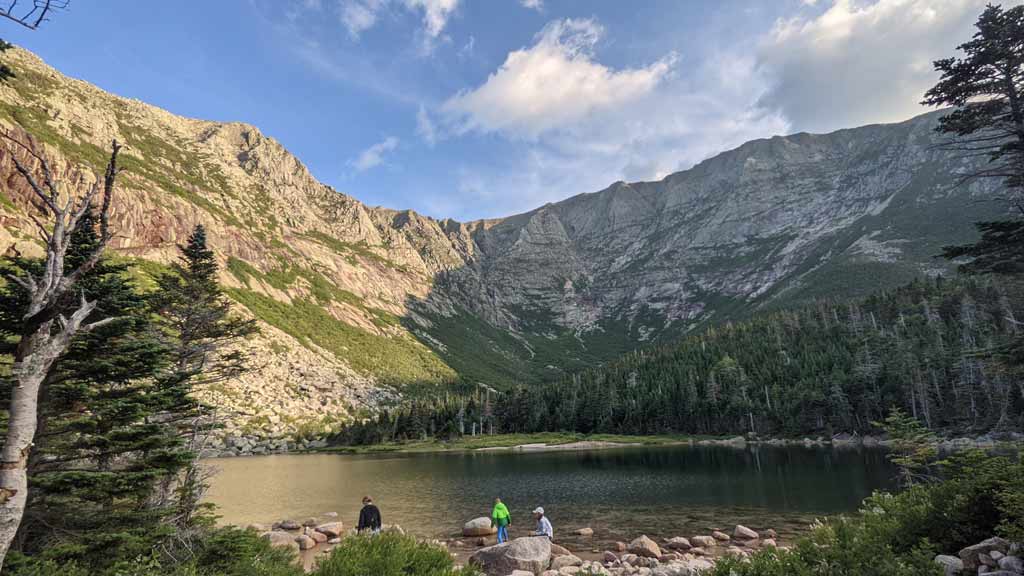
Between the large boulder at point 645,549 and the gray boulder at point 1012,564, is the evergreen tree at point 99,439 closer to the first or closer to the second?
the gray boulder at point 1012,564

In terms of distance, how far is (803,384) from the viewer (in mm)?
116688

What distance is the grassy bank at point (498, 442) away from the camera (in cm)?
11781

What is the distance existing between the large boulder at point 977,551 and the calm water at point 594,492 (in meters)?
19.7

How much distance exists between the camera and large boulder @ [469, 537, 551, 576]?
2053 cm

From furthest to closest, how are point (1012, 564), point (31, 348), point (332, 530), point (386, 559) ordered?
point (332, 530), point (386, 559), point (31, 348), point (1012, 564)

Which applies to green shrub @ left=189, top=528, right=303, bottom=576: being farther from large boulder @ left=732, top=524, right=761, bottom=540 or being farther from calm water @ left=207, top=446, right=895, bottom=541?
large boulder @ left=732, top=524, right=761, bottom=540

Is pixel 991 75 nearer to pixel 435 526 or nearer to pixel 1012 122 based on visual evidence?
pixel 1012 122

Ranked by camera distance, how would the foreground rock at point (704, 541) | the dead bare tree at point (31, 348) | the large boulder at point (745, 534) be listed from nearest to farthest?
the dead bare tree at point (31, 348), the foreground rock at point (704, 541), the large boulder at point (745, 534)

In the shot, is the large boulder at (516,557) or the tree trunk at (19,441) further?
the large boulder at (516,557)

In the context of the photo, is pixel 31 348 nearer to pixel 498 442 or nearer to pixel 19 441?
pixel 19 441

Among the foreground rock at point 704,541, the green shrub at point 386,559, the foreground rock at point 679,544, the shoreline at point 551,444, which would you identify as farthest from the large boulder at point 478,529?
the shoreline at point 551,444

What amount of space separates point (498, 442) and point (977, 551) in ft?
389

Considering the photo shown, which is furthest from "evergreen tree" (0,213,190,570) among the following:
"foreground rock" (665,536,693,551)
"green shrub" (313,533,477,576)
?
"foreground rock" (665,536,693,551)

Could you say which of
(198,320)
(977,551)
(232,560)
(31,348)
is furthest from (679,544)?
(198,320)
